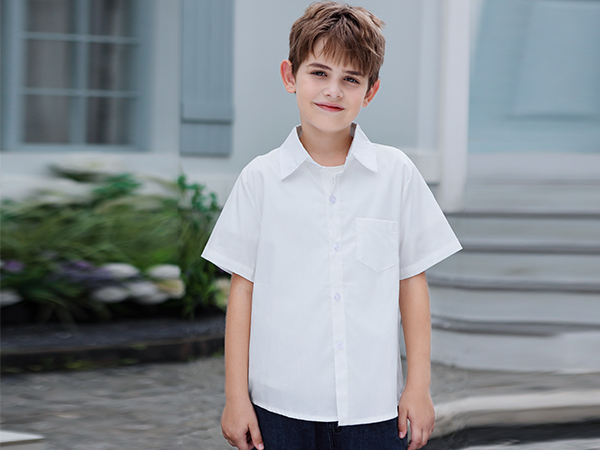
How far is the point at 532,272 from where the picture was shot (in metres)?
3.13

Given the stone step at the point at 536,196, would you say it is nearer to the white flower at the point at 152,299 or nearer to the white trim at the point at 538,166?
the white trim at the point at 538,166

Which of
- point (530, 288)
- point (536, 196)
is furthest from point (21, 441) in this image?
point (536, 196)

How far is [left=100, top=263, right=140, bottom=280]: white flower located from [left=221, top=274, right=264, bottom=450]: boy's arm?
2893mm

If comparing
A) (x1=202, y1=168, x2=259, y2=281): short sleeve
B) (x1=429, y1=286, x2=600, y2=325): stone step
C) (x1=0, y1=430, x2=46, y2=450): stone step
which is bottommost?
(x1=0, y1=430, x2=46, y2=450): stone step

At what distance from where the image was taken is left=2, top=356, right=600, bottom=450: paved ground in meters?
2.20

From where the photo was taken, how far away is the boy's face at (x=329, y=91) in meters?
1.09

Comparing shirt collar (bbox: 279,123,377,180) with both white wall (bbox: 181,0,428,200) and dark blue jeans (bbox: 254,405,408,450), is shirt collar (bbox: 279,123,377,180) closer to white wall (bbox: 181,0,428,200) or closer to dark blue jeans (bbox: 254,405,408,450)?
dark blue jeans (bbox: 254,405,408,450)

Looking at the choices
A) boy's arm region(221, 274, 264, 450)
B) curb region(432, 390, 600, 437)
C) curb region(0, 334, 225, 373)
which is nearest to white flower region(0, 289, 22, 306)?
curb region(0, 334, 225, 373)

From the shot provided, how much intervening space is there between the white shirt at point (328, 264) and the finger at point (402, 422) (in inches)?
0.7

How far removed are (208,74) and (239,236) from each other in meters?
1.14

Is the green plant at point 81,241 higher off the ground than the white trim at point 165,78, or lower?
lower

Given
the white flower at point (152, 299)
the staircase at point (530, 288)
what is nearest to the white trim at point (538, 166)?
the staircase at point (530, 288)

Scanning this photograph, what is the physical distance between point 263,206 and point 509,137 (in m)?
2.97

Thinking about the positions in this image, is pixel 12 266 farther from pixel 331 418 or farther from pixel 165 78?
pixel 331 418
